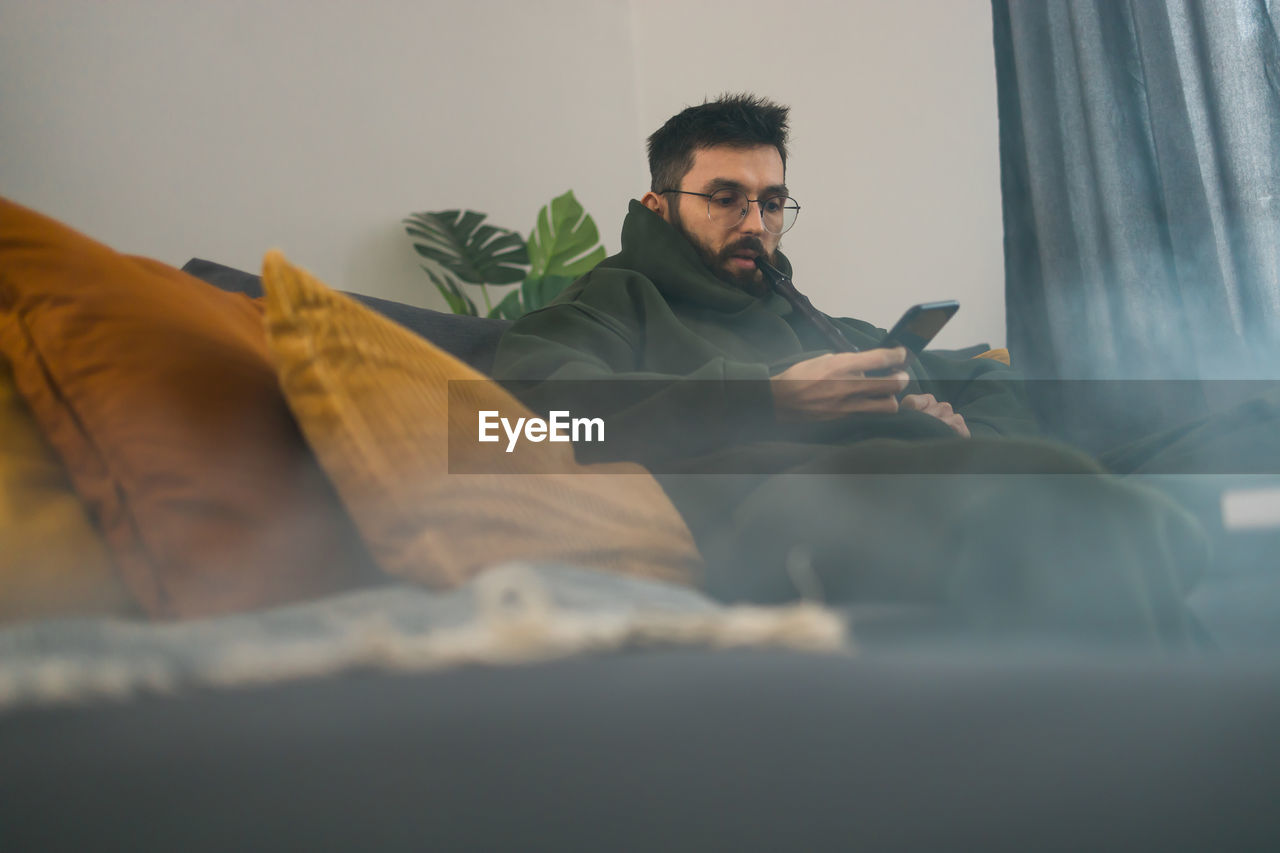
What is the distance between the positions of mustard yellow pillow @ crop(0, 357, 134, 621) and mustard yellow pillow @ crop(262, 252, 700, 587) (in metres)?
0.15

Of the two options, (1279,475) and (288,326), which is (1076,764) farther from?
(1279,475)

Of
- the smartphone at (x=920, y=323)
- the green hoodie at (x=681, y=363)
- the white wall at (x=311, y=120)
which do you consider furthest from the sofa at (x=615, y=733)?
the white wall at (x=311, y=120)

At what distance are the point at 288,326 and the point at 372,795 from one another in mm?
270

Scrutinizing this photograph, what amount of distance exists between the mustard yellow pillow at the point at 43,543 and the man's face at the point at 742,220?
1065mm

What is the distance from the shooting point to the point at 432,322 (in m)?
1.23

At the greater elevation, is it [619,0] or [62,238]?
[619,0]

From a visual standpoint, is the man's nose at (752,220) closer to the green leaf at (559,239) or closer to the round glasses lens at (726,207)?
the round glasses lens at (726,207)

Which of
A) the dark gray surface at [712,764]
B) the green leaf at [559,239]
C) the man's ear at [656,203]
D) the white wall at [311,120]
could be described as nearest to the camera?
the dark gray surface at [712,764]

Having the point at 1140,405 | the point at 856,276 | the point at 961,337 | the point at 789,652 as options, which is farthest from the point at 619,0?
the point at 789,652

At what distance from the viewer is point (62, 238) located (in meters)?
0.58

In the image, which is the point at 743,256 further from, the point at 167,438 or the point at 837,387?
the point at 167,438

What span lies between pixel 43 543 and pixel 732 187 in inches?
46.8

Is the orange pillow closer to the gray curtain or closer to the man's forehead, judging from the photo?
the man's forehead

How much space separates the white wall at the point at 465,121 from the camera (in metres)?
1.78
